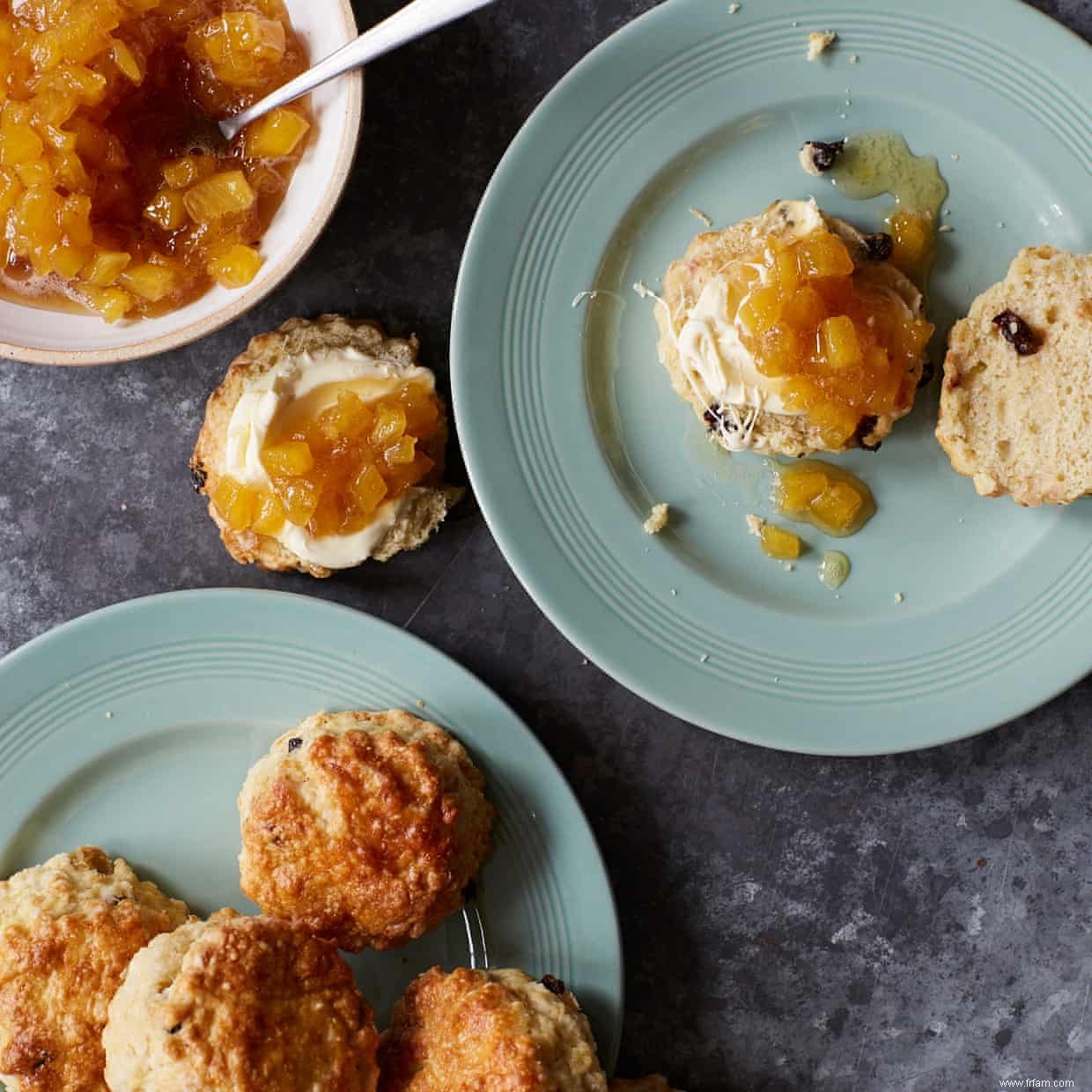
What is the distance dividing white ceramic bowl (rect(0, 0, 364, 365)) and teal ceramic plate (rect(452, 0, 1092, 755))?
0.54 m

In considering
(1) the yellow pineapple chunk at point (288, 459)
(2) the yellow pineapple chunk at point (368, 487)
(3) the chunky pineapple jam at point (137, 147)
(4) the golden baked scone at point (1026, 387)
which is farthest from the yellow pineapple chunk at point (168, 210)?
(4) the golden baked scone at point (1026, 387)

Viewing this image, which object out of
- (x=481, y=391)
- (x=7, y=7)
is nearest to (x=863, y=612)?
(x=481, y=391)

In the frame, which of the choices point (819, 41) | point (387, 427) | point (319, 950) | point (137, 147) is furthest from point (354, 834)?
point (819, 41)

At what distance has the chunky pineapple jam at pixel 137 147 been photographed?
118 inches

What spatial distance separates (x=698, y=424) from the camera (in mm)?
3729

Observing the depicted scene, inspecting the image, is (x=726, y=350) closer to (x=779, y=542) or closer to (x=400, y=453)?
(x=779, y=542)

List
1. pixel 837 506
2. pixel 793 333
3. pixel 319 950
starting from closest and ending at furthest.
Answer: pixel 793 333 < pixel 319 950 < pixel 837 506

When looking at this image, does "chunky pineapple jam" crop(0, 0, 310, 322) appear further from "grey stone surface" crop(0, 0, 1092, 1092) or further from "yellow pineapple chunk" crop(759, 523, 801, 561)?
"yellow pineapple chunk" crop(759, 523, 801, 561)

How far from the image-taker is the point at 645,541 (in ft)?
12.1

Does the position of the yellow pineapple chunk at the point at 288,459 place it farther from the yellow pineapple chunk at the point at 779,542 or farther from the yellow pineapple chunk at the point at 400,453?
the yellow pineapple chunk at the point at 779,542

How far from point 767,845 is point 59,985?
2407 millimetres

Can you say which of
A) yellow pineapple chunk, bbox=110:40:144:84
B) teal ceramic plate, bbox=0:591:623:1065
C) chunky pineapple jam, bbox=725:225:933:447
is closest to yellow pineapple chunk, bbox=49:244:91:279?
yellow pineapple chunk, bbox=110:40:144:84

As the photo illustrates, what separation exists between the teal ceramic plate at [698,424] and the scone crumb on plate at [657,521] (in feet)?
0.13

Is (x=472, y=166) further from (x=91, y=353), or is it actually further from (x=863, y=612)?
(x=863, y=612)
